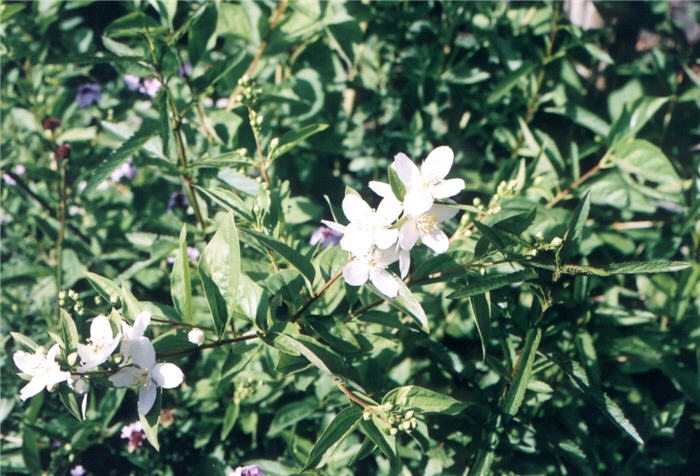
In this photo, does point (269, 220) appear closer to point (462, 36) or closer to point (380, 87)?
point (380, 87)

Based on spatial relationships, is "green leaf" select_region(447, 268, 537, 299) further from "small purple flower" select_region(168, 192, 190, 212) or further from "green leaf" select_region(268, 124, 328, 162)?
"small purple flower" select_region(168, 192, 190, 212)

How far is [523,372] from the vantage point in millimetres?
1308

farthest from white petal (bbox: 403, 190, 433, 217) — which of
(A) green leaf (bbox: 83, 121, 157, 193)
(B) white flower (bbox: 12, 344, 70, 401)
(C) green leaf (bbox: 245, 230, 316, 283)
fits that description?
(A) green leaf (bbox: 83, 121, 157, 193)

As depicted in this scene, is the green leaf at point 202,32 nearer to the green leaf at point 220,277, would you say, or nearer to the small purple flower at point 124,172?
the small purple flower at point 124,172

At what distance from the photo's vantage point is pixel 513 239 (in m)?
1.20

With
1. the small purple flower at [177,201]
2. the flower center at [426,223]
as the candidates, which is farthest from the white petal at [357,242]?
the small purple flower at [177,201]

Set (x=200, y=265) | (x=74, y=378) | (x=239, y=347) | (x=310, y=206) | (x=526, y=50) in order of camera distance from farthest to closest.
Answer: (x=526, y=50) < (x=310, y=206) < (x=239, y=347) < (x=200, y=265) < (x=74, y=378)

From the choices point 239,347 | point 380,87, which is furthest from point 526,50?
point 239,347

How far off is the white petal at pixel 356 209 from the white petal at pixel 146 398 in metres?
0.53

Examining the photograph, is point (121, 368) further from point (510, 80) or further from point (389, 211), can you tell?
point (510, 80)

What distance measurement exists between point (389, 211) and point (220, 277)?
414 millimetres

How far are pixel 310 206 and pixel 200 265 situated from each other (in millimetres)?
677

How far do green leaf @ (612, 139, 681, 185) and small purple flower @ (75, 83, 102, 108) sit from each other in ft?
6.71

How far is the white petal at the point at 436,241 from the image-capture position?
114 cm
